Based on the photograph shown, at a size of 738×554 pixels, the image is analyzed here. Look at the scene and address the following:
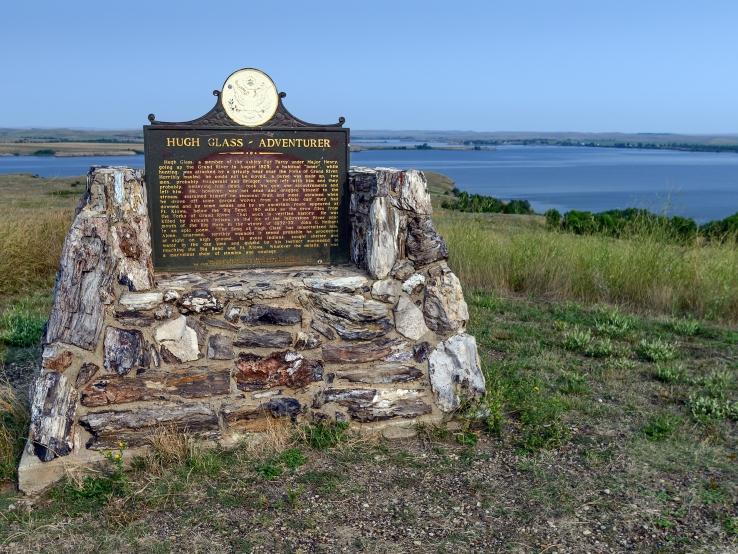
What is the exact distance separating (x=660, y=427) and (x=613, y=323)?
263 centimetres

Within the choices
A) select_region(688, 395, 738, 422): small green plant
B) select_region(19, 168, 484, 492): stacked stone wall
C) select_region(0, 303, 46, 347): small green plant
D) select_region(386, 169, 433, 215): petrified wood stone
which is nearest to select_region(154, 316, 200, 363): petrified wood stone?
select_region(19, 168, 484, 492): stacked stone wall

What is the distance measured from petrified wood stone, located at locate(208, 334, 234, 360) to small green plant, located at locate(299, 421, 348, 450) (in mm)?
654

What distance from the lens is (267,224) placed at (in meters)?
5.14

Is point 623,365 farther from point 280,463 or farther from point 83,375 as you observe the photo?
point 83,375

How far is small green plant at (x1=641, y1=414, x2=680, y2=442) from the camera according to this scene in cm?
480

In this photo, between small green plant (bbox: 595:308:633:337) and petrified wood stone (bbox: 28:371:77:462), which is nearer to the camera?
petrified wood stone (bbox: 28:371:77:462)

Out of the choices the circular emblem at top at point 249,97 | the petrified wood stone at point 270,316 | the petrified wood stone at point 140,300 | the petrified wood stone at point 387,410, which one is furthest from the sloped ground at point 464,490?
the circular emblem at top at point 249,97

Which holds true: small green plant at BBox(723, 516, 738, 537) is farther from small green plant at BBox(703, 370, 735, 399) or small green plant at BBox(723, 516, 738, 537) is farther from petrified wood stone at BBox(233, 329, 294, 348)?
petrified wood stone at BBox(233, 329, 294, 348)

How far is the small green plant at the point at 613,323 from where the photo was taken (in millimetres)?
7148

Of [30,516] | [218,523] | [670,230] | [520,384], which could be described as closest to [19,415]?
[30,516]

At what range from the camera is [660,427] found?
4906 millimetres

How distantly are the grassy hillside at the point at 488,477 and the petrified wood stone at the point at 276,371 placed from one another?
31 cm

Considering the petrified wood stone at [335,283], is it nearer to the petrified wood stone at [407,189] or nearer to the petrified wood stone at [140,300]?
the petrified wood stone at [407,189]

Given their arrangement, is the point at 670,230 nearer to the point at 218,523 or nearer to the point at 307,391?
Answer: the point at 307,391
